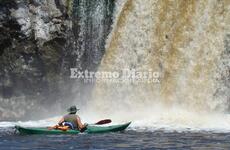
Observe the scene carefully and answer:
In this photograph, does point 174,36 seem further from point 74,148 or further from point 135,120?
point 74,148

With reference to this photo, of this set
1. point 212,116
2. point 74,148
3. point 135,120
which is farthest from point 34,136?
point 212,116

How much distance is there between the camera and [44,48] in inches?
1265

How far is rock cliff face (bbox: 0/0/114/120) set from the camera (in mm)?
31547

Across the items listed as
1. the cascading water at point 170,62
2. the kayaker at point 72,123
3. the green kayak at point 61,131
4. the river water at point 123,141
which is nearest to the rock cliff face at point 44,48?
the cascading water at point 170,62

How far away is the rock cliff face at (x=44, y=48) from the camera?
104ft

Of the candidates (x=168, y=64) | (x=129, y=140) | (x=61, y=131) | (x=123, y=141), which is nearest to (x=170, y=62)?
(x=168, y=64)

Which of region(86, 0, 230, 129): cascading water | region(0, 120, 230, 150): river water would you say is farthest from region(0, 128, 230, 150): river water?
region(86, 0, 230, 129): cascading water

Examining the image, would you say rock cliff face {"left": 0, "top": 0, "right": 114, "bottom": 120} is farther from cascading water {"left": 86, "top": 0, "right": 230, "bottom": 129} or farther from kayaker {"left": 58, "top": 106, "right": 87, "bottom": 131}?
kayaker {"left": 58, "top": 106, "right": 87, "bottom": 131}

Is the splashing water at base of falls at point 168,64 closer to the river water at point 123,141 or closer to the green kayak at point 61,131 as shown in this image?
the green kayak at point 61,131

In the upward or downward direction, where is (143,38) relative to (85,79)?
upward

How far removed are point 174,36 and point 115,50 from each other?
3.53 meters

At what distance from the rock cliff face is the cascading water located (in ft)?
4.14

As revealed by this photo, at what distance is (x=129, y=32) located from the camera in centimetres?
3162

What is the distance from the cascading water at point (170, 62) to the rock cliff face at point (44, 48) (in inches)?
49.7
